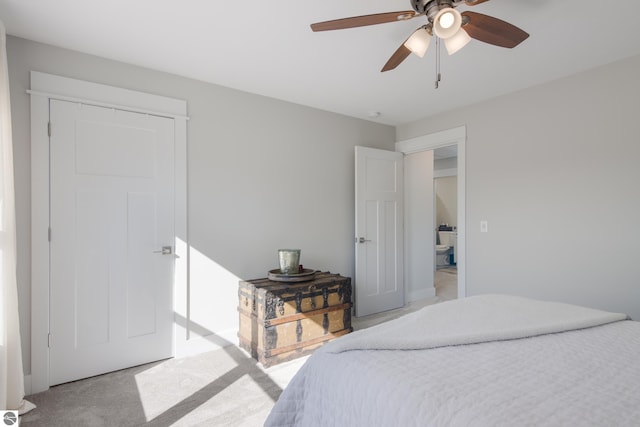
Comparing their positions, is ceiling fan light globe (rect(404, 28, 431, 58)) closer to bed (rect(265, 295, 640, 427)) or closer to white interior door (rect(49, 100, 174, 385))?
bed (rect(265, 295, 640, 427))

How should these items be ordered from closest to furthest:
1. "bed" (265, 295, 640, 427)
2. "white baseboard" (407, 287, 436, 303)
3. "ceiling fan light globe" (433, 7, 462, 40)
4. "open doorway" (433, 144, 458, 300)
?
"bed" (265, 295, 640, 427) → "ceiling fan light globe" (433, 7, 462, 40) → "white baseboard" (407, 287, 436, 303) → "open doorway" (433, 144, 458, 300)

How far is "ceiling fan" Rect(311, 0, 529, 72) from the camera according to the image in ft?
5.01

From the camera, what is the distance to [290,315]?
→ 2824mm

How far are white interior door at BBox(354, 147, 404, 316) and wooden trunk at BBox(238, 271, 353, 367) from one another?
2.62 feet

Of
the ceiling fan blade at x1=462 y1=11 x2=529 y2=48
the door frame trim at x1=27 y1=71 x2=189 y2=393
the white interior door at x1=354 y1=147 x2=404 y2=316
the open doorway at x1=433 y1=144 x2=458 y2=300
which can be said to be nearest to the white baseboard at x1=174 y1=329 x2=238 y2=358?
the door frame trim at x1=27 y1=71 x2=189 y2=393

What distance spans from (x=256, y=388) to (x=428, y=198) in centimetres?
362

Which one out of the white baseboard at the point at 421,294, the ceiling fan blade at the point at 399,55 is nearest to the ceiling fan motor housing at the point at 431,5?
the ceiling fan blade at the point at 399,55

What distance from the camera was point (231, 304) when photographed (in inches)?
124

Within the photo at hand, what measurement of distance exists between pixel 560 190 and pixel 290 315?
2.59 meters

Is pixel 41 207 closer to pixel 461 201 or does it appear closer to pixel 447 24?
pixel 447 24

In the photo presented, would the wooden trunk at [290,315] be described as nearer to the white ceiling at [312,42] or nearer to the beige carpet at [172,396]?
the beige carpet at [172,396]

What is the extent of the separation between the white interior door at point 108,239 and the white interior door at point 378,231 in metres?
2.04

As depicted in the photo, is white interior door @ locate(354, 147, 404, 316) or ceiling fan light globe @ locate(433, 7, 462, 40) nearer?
ceiling fan light globe @ locate(433, 7, 462, 40)

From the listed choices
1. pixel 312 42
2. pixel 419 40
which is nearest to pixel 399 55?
pixel 419 40
